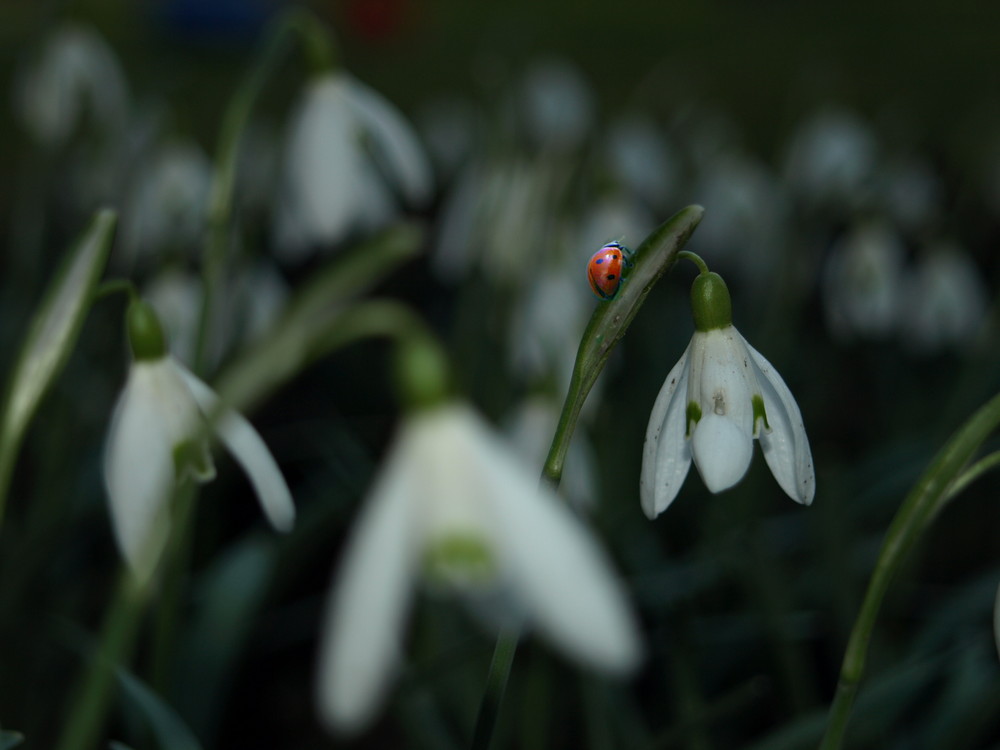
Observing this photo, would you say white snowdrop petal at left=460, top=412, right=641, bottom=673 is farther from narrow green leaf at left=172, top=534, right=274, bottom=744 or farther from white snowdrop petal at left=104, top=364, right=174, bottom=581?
narrow green leaf at left=172, top=534, right=274, bottom=744

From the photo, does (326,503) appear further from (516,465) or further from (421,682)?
(516,465)

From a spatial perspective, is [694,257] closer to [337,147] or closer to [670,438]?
[670,438]

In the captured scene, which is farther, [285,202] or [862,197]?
[862,197]

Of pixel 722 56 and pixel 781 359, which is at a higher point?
pixel 781 359

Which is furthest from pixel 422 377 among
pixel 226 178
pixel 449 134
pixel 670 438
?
pixel 449 134

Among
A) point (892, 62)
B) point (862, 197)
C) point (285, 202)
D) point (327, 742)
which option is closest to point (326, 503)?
point (327, 742)

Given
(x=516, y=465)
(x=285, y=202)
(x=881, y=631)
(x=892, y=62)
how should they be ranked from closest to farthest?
(x=516, y=465) < (x=881, y=631) < (x=285, y=202) < (x=892, y=62)

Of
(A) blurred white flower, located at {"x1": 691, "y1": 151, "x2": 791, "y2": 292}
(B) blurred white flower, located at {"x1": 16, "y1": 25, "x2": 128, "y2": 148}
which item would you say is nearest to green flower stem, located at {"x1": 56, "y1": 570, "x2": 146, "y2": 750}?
(B) blurred white flower, located at {"x1": 16, "y1": 25, "x2": 128, "y2": 148}
